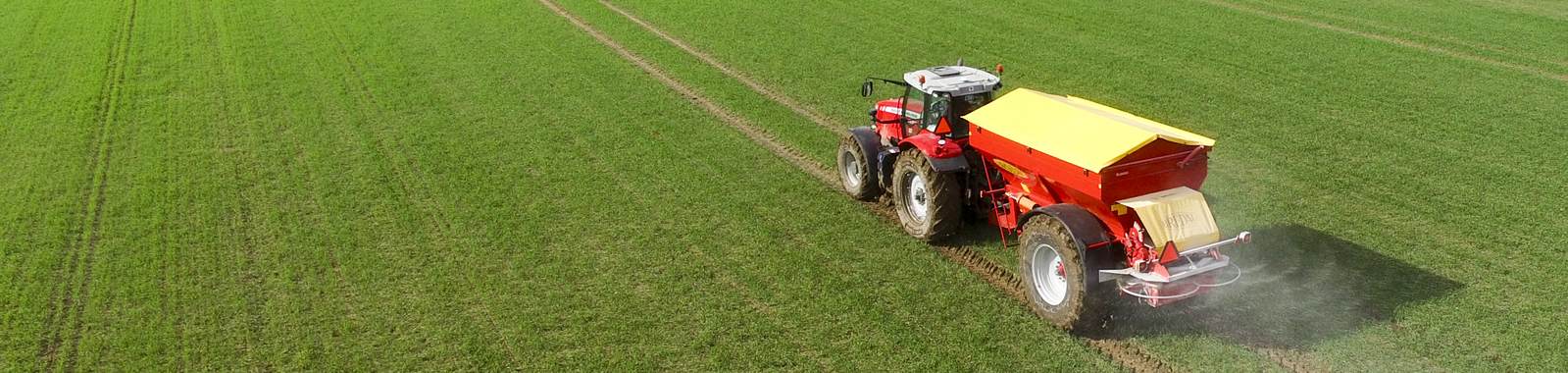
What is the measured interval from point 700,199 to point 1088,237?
18.0 feet

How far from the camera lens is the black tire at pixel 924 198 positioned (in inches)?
404

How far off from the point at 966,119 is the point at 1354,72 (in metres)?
10.6

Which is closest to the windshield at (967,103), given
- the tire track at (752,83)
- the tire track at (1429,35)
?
the tire track at (752,83)

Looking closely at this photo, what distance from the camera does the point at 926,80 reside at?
10961 mm

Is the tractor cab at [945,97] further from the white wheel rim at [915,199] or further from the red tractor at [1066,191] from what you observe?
the white wheel rim at [915,199]

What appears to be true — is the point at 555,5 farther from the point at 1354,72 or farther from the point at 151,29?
the point at 1354,72

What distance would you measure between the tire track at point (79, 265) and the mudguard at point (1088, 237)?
841cm

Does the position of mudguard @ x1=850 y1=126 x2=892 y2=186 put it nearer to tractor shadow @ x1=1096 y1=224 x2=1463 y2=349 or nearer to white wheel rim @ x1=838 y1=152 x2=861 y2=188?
white wheel rim @ x1=838 y1=152 x2=861 y2=188

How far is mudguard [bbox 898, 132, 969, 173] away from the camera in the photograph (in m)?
10.2

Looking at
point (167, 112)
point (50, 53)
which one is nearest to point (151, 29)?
point (50, 53)

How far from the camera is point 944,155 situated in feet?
33.8

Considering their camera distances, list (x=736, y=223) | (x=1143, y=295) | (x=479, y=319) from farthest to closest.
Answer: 1. (x=736, y=223)
2. (x=479, y=319)
3. (x=1143, y=295)

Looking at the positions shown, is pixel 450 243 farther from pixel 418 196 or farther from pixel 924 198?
pixel 924 198

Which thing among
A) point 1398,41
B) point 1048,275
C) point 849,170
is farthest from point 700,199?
point 1398,41
